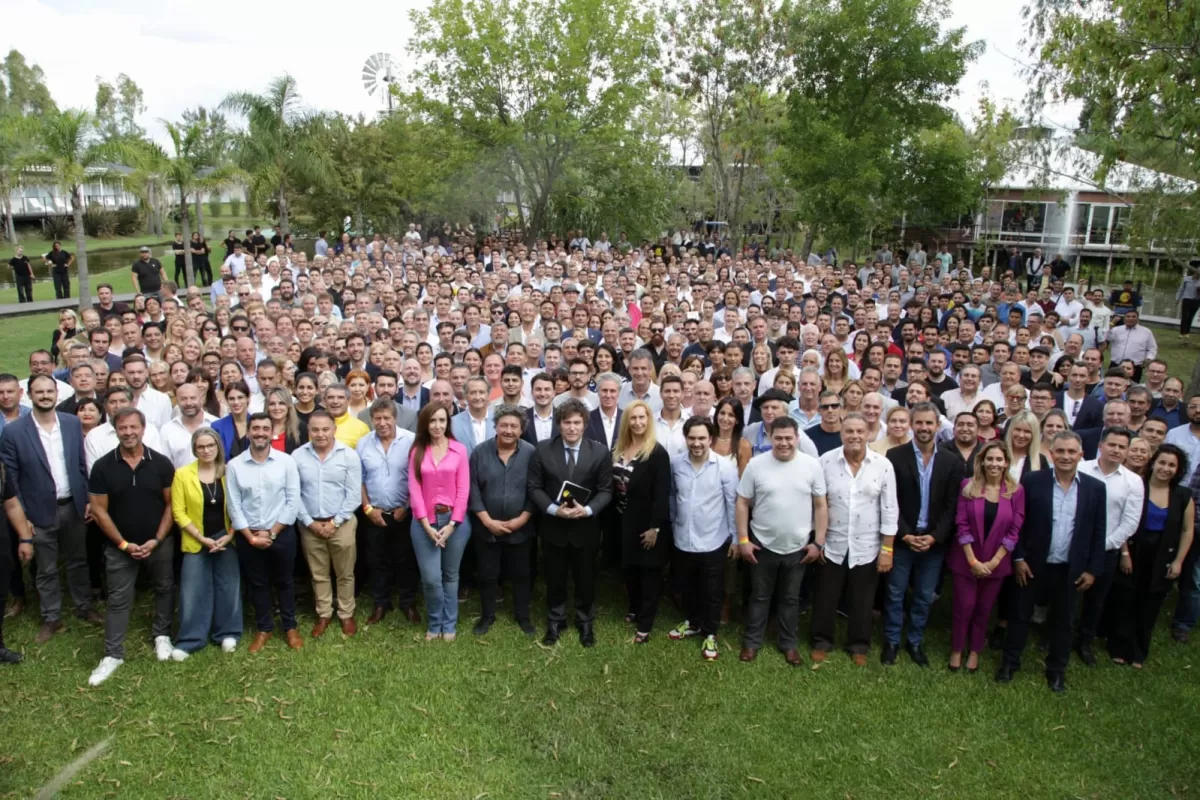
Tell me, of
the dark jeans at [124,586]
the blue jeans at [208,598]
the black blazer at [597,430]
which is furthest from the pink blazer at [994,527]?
the dark jeans at [124,586]

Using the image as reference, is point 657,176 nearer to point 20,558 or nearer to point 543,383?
point 543,383

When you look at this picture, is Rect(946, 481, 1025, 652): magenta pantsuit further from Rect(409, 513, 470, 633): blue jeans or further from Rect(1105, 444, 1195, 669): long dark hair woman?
Rect(409, 513, 470, 633): blue jeans

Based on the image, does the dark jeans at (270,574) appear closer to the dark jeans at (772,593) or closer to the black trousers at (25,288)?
the dark jeans at (772,593)

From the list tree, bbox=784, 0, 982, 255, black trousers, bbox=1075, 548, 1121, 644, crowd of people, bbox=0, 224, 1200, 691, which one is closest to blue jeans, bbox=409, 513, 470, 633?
crowd of people, bbox=0, 224, 1200, 691

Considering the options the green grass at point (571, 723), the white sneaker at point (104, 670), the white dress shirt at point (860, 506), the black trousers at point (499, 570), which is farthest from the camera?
the black trousers at point (499, 570)

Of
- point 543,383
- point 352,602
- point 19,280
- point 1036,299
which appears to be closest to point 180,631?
point 352,602

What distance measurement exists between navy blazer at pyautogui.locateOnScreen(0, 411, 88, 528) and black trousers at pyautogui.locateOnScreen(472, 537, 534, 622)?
3002mm

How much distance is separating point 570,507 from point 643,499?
0.54 m

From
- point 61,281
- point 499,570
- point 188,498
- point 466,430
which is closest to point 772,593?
point 499,570

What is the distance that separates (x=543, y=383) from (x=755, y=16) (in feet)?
66.9

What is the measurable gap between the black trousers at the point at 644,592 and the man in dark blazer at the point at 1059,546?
8.09 feet

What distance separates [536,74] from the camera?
25922mm

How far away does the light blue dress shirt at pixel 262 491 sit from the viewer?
564cm

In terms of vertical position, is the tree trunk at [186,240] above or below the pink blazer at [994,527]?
above
